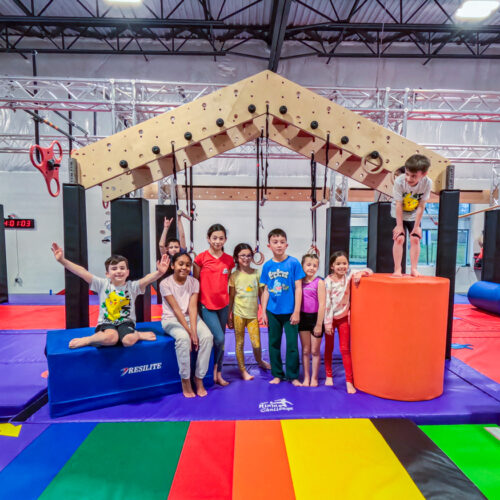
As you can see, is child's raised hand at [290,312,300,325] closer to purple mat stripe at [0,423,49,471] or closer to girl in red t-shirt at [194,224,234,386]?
girl in red t-shirt at [194,224,234,386]

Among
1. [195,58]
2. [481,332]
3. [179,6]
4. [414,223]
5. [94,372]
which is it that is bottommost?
[481,332]

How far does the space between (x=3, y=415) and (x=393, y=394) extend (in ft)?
9.89

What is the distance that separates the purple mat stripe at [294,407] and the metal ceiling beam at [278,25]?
607 cm

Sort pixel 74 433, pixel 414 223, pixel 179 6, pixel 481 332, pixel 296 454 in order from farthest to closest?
pixel 179 6 < pixel 481 332 < pixel 414 223 < pixel 74 433 < pixel 296 454

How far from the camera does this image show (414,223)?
311cm

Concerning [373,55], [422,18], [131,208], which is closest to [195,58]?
[373,55]

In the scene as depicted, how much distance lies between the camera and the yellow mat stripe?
5.24 feet

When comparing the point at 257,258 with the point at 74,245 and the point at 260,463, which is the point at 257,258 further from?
the point at 74,245

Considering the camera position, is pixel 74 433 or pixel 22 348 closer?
pixel 74 433

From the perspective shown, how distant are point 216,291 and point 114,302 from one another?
872 mm

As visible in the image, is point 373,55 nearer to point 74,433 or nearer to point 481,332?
point 481,332

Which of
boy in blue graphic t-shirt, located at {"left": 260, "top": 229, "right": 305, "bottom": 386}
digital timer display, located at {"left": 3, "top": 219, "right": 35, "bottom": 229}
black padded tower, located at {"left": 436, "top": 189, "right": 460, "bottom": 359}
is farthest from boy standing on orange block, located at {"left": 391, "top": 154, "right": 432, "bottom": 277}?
digital timer display, located at {"left": 3, "top": 219, "right": 35, "bottom": 229}

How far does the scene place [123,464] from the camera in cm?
180

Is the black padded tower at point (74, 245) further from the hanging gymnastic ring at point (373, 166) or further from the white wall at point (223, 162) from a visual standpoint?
the white wall at point (223, 162)
